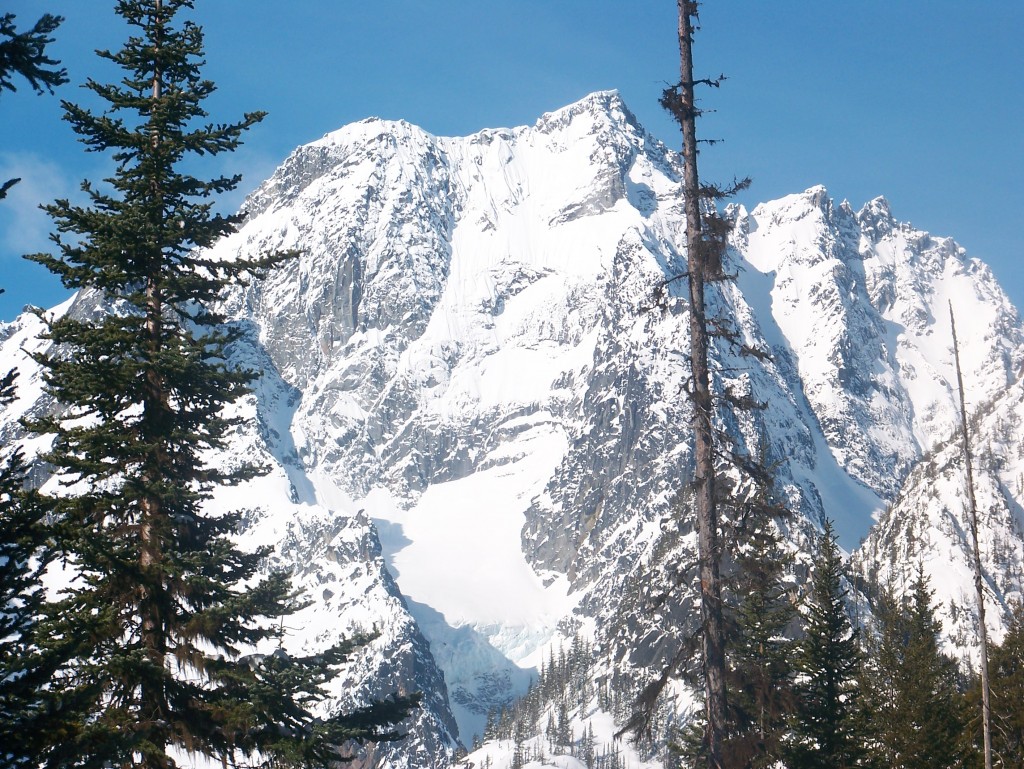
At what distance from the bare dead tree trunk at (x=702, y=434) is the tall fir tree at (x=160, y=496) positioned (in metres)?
5.68

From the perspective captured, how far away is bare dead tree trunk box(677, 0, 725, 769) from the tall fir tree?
18.6 feet

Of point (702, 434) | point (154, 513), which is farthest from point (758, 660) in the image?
point (154, 513)

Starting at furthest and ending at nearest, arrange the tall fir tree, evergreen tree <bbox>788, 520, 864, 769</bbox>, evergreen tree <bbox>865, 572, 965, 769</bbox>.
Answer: evergreen tree <bbox>865, 572, 965, 769</bbox>, evergreen tree <bbox>788, 520, 864, 769</bbox>, the tall fir tree

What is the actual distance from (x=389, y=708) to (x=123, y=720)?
15.2 ft

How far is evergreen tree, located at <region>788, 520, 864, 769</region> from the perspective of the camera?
122ft

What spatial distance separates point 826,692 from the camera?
1522 inches

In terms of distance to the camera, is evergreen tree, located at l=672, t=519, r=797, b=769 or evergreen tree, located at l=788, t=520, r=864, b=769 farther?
evergreen tree, located at l=788, t=520, r=864, b=769

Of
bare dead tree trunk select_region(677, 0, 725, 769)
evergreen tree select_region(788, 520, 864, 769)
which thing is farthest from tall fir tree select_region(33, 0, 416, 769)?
evergreen tree select_region(788, 520, 864, 769)

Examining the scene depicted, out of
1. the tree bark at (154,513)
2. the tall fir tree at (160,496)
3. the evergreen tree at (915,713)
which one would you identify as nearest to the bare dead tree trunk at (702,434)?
the tall fir tree at (160,496)

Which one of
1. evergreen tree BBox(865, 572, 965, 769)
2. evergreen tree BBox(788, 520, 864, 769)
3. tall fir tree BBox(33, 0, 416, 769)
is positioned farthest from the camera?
evergreen tree BBox(865, 572, 965, 769)

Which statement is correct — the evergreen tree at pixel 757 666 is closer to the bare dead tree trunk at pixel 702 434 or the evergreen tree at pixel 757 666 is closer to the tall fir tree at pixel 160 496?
the bare dead tree trunk at pixel 702 434

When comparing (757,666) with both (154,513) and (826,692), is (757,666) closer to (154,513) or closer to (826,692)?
(826,692)

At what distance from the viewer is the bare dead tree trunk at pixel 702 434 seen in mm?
21891

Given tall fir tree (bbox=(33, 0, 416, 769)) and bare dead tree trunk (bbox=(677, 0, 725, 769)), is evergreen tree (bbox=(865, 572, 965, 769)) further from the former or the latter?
tall fir tree (bbox=(33, 0, 416, 769))
